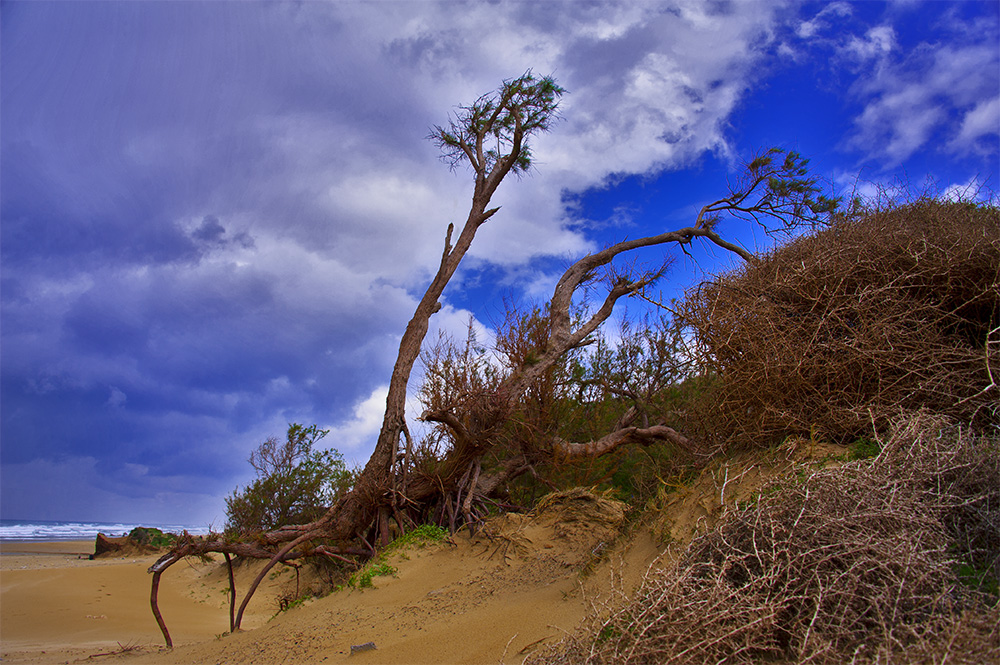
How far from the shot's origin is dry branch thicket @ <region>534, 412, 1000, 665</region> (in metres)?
2.50

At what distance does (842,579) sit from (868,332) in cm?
248

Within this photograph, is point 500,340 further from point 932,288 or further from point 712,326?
point 932,288

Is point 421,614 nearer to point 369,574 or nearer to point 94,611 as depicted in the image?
point 369,574

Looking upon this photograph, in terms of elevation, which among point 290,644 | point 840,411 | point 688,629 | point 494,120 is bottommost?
point 290,644

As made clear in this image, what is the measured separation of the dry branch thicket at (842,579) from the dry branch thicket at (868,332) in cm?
85

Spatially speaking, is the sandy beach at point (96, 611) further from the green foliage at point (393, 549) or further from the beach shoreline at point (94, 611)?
the green foliage at point (393, 549)

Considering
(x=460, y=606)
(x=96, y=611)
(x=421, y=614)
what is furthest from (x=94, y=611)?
(x=460, y=606)

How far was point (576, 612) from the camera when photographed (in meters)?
4.64

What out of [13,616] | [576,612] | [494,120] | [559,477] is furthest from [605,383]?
[13,616]

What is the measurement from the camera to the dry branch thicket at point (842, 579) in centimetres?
250

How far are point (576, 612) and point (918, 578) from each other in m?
2.68

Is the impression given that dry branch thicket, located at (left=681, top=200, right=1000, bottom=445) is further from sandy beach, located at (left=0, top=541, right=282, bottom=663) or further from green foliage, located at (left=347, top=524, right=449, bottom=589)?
sandy beach, located at (left=0, top=541, right=282, bottom=663)

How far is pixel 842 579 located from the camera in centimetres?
273

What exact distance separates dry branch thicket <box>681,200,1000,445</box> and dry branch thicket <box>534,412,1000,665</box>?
0.85 m
